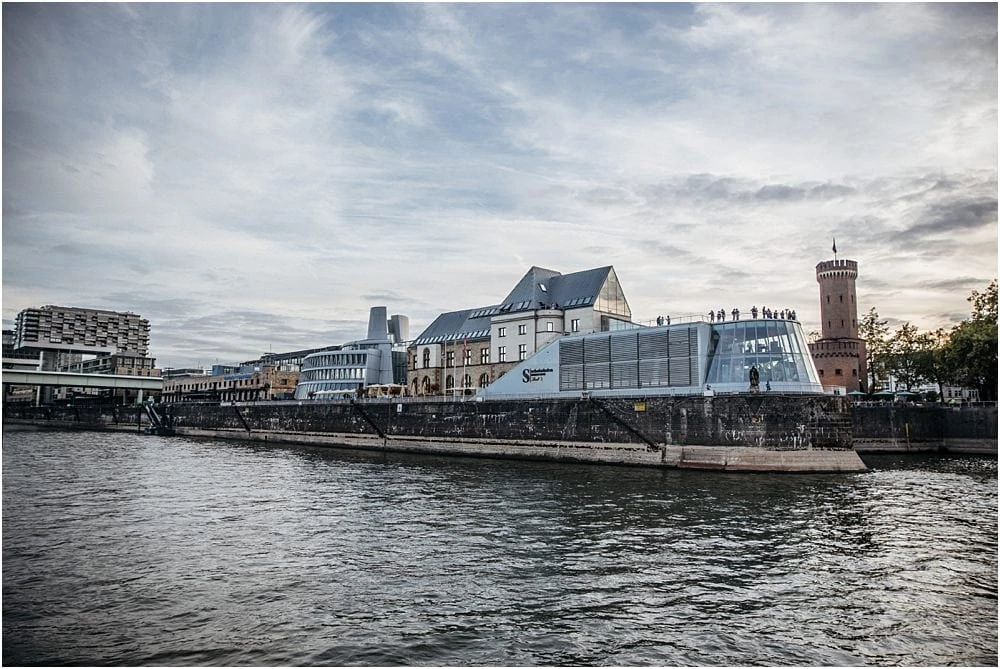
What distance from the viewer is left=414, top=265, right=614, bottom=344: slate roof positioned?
79.8m

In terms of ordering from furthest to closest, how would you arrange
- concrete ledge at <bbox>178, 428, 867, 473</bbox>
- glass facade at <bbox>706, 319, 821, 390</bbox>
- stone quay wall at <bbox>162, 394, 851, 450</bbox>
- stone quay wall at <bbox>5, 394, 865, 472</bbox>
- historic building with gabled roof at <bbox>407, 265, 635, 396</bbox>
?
historic building with gabled roof at <bbox>407, 265, 635, 396</bbox> → glass facade at <bbox>706, 319, 821, 390</bbox> → stone quay wall at <bbox>162, 394, 851, 450</bbox> → stone quay wall at <bbox>5, 394, 865, 472</bbox> → concrete ledge at <bbox>178, 428, 867, 473</bbox>

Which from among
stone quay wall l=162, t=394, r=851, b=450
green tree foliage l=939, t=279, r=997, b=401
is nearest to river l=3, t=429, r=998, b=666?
stone quay wall l=162, t=394, r=851, b=450

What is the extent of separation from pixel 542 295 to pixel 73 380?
84316 mm

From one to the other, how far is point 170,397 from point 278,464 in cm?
16295

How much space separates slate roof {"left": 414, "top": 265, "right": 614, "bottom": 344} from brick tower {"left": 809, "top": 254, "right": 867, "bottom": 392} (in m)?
48.3

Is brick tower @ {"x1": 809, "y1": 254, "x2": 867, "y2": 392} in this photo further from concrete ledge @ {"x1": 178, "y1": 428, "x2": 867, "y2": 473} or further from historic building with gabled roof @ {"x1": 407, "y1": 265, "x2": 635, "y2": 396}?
concrete ledge @ {"x1": 178, "y1": 428, "x2": 867, "y2": 473}

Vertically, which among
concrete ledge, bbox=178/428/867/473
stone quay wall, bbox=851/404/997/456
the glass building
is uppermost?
the glass building

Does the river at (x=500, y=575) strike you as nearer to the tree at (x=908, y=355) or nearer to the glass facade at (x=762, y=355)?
the glass facade at (x=762, y=355)

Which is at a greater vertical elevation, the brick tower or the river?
the brick tower

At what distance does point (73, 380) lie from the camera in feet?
384

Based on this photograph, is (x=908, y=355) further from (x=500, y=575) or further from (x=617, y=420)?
(x=500, y=575)

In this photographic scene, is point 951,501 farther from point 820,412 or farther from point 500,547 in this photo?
point 500,547

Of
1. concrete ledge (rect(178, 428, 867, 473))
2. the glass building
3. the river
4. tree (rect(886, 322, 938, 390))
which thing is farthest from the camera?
tree (rect(886, 322, 938, 390))

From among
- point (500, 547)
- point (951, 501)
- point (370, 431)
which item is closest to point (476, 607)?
point (500, 547)
